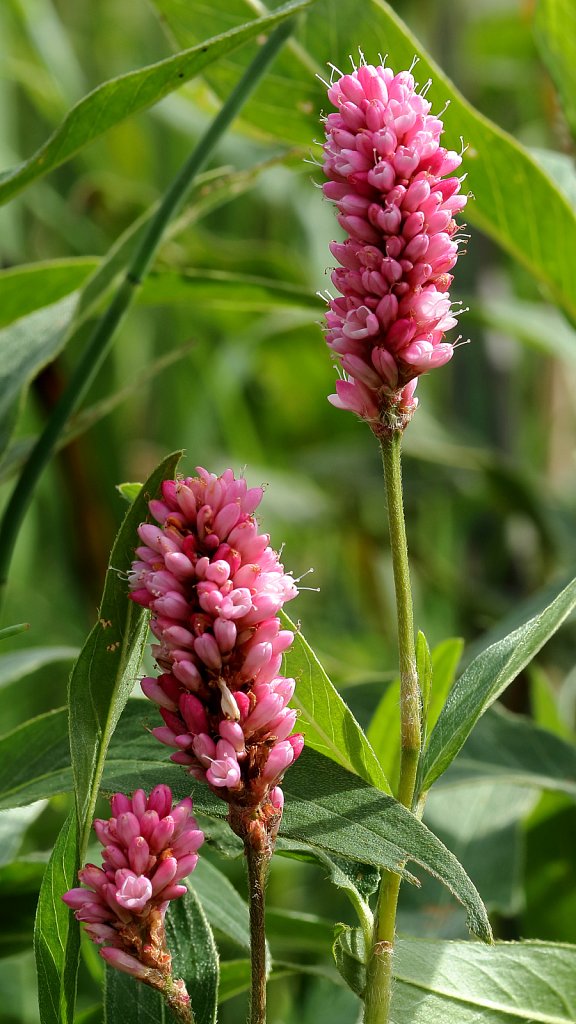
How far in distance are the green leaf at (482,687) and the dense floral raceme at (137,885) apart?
3.7 inches

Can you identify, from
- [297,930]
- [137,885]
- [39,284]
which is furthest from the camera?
[39,284]

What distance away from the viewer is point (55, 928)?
466 mm

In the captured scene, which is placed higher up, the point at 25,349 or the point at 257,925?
the point at 25,349

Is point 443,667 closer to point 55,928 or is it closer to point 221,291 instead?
point 55,928

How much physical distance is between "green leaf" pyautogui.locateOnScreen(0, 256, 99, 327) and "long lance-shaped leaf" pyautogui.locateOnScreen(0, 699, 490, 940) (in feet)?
1.37

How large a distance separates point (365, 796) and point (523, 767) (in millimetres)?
354

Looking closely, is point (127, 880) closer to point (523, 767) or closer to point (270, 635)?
point (270, 635)

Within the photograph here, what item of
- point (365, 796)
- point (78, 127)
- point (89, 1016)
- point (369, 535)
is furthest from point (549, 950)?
point (369, 535)

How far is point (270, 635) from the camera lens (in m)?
0.42

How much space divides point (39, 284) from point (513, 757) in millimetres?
457

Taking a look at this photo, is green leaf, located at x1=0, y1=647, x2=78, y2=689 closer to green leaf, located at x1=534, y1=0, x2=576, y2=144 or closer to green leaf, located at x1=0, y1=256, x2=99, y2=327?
green leaf, located at x1=0, y1=256, x2=99, y2=327

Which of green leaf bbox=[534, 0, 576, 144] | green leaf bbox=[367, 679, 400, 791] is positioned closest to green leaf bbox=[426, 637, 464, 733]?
green leaf bbox=[367, 679, 400, 791]

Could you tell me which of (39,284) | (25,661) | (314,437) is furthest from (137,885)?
(314,437)

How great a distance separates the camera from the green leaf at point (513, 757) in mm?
743
